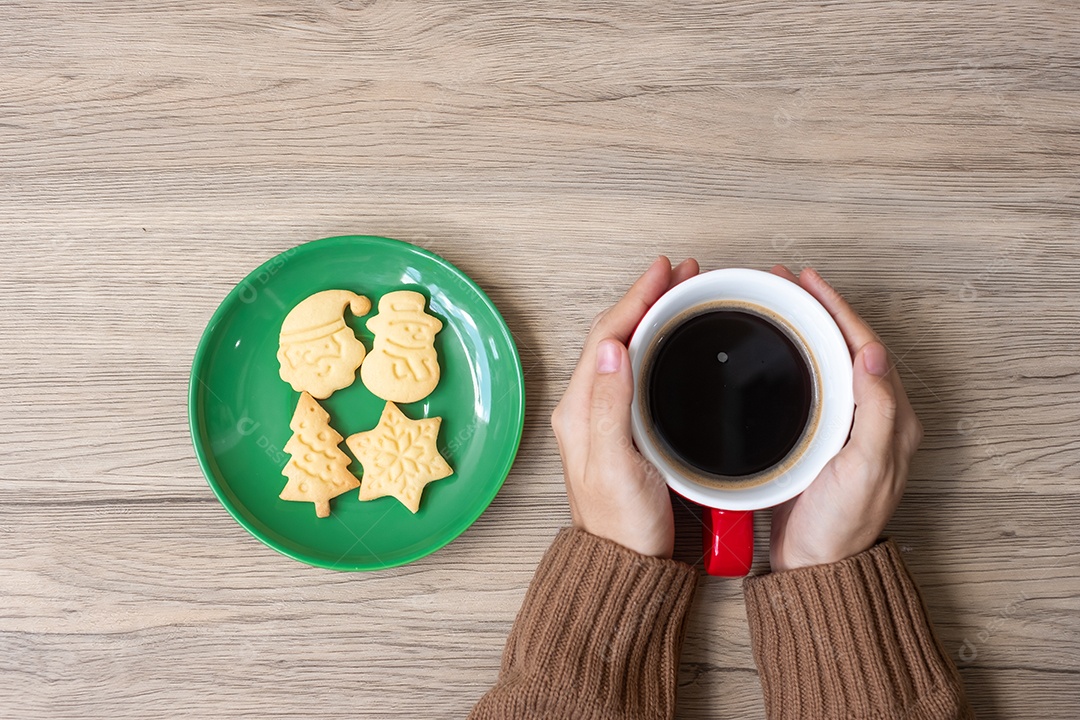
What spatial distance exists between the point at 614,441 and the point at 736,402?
0.14m

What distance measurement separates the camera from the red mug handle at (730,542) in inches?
28.9

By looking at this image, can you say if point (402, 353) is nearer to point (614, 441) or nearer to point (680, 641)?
point (614, 441)

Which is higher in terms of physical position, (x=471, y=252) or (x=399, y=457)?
(x=471, y=252)

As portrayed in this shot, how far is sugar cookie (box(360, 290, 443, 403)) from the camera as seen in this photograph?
2.86 feet

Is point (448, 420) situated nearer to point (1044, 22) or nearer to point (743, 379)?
point (743, 379)

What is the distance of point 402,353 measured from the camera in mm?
874

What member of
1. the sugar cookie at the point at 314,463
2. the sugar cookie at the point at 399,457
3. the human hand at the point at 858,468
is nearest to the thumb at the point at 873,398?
the human hand at the point at 858,468

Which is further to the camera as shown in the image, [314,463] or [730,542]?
[314,463]

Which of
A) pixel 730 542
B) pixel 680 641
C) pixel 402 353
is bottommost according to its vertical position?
pixel 680 641

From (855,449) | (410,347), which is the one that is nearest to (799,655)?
(855,449)

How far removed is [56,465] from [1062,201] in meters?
1.32

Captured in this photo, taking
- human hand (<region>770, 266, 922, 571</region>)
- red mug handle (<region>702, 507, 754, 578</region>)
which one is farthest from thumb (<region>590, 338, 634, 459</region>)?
human hand (<region>770, 266, 922, 571</region>)

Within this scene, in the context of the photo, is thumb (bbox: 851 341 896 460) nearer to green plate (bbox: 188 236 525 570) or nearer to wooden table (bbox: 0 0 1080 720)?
wooden table (bbox: 0 0 1080 720)

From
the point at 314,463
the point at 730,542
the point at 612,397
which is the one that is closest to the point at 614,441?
the point at 612,397
